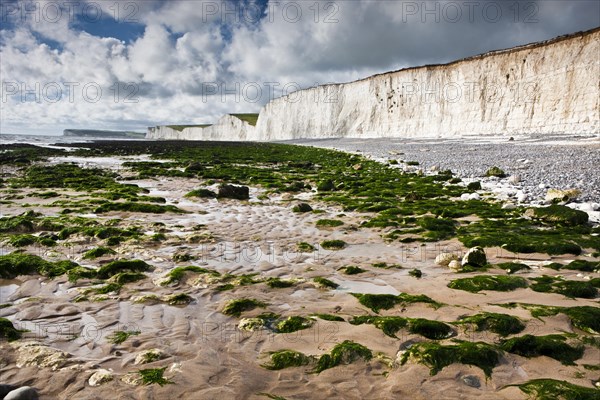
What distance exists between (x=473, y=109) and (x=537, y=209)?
1806 inches

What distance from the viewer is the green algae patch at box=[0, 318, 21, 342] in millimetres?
4211

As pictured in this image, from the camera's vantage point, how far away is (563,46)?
1542 inches

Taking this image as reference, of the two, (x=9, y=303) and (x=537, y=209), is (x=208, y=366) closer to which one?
(x=9, y=303)

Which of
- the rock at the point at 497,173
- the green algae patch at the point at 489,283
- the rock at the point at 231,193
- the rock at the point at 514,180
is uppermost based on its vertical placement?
the rock at the point at 497,173

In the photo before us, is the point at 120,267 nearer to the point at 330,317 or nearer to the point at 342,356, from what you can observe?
the point at 330,317

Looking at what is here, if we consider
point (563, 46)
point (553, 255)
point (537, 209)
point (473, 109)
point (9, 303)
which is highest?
point (563, 46)

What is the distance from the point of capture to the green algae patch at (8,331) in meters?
4.21

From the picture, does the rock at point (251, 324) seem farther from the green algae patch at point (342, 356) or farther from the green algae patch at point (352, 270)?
the green algae patch at point (352, 270)

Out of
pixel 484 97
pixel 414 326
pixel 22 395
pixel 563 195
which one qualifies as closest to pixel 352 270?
pixel 414 326

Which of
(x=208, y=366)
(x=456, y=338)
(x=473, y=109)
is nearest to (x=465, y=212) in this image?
(x=456, y=338)

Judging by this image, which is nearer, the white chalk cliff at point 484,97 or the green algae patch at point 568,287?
the green algae patch at point 568,287

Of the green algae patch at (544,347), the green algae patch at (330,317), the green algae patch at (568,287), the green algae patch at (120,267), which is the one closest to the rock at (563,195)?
the green algae patch at (568,287)

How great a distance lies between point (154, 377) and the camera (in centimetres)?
354

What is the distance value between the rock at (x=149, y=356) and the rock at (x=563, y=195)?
35.1ft
